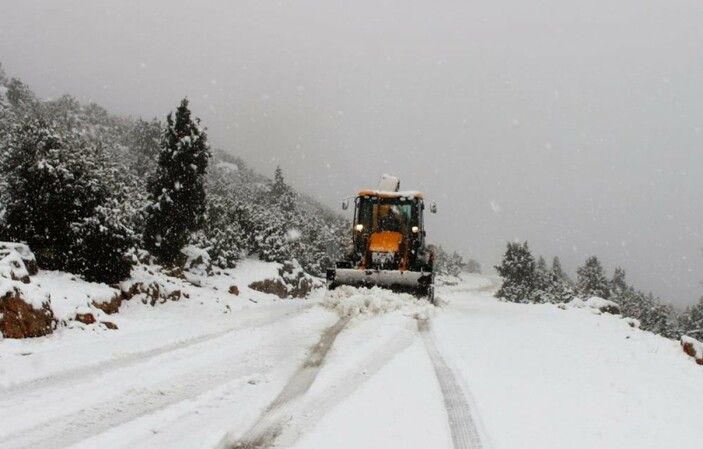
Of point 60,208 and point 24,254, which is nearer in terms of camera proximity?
point 24,254

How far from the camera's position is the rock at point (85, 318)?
8677 millimetres

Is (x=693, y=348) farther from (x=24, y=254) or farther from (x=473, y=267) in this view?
(x=473, y=267)

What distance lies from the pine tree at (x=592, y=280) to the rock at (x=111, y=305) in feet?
180

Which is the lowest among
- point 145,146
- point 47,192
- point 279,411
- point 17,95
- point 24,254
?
point 279,411

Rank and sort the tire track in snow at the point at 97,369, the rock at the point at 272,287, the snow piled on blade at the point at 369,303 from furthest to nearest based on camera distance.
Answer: the rock at the point at 272,287
the snow piled on blade at the point at 369,303
the tire track in snow at the point at 97,369

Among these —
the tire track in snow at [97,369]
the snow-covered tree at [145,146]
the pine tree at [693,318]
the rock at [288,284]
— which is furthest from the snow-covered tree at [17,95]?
the pine tree at [693,318]

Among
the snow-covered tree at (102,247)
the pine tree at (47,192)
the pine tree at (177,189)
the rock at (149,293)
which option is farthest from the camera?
the pine tree at (177,189)

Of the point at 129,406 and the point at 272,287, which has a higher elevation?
the point at 129,406

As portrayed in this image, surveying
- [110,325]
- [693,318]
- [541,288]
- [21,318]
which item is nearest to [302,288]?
[110,325]

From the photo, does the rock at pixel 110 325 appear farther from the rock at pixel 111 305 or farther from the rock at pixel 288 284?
the rock at pixel 288 284

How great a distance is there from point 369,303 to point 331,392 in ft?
21.8

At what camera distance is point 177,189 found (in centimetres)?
1991

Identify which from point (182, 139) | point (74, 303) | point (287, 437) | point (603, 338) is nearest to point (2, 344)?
point (74, 303)

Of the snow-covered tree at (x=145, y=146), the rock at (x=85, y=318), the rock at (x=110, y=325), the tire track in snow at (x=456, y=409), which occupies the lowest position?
the rock at (x=110, y=325)
